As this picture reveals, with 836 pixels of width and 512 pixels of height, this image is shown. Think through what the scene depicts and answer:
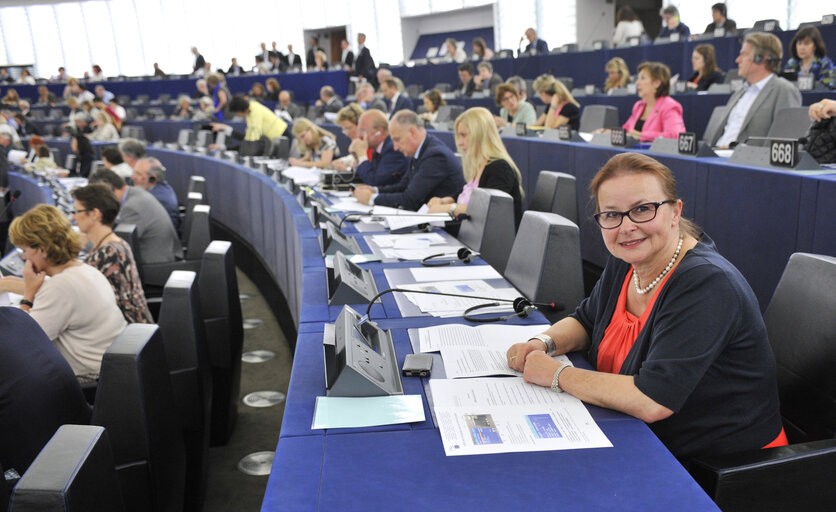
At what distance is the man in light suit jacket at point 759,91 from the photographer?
4.10 meters

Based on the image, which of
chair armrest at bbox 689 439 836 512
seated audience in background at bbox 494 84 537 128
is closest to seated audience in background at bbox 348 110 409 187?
seated audience in background at bbox 494 84 537 128

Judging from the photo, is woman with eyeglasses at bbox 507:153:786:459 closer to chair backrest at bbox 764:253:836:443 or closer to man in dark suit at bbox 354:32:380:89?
chair backrest at bbox 764:253:836:443

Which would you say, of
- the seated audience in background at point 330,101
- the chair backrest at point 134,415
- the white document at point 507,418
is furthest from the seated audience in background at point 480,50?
the white document at point 507,418

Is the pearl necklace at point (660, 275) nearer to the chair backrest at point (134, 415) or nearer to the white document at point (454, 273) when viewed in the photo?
the white document at point (454, 273)

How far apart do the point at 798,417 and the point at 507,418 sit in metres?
0.80

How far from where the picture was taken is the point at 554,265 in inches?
95.2

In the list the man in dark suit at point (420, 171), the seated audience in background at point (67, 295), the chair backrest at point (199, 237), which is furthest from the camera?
the chair backrest at point (199, 237)

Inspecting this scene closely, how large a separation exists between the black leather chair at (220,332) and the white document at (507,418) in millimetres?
1739

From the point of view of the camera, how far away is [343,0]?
785 inches

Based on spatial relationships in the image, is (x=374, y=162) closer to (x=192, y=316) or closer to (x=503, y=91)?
(x=503, y=91)

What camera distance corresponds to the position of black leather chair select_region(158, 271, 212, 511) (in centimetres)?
247

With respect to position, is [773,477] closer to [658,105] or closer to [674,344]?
[674,344]

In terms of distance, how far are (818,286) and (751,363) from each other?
0.35 m

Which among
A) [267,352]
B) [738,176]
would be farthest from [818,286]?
[267,352]
